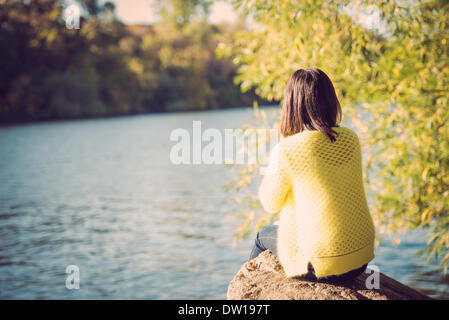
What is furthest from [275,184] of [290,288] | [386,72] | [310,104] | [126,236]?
[126,236]

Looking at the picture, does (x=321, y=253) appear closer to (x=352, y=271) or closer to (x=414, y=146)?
(x=352, y=271)

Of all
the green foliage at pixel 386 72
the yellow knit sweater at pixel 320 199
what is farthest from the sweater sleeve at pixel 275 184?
the green foliage at pixel 386 72

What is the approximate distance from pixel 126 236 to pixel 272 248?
9.51m

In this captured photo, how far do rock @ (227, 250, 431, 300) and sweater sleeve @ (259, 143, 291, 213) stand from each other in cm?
61

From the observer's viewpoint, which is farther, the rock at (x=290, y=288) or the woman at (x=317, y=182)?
the rock at (x=290, y=288)

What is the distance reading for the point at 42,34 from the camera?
62.1 metres

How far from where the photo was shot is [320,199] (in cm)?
289

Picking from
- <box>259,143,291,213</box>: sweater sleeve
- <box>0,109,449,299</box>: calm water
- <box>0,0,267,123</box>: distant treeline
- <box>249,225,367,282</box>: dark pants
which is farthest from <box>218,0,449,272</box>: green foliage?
<box>0,0,267,123</box>: distant treeline

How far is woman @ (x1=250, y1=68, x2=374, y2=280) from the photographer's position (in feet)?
9.40

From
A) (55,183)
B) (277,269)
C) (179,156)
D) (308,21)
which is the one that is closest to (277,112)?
(308,21)

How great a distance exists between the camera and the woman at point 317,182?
9.40 feet

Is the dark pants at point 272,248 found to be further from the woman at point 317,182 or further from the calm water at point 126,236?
the calm water at point 126,236

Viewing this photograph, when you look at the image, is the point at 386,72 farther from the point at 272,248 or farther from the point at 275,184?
the point at 275,184

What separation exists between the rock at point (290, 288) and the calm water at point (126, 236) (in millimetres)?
4971
